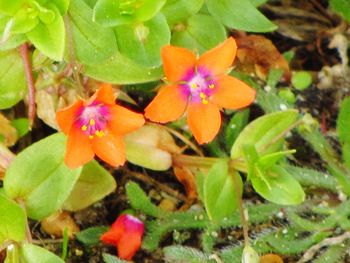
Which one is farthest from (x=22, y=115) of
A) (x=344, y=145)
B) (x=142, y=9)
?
(x=344, y=145)

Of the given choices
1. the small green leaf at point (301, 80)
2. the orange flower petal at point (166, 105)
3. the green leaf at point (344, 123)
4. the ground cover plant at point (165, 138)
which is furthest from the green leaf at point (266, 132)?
the small green leaf at point (301, 80)

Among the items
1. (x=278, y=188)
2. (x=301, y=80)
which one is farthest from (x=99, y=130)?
(x=301, y=80)

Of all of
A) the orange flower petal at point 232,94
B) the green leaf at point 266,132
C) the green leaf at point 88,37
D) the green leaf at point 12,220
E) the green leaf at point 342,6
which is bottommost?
the green leaf at point 266,132

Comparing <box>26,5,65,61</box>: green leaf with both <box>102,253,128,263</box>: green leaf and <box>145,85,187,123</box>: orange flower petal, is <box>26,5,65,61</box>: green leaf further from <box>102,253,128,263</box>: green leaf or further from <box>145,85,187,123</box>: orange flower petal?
<box>102,253,128,263</box>: green leaf

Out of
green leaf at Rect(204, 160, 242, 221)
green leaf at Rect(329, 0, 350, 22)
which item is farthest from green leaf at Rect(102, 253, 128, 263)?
green leaf at Rect(329, 0, 350, 22)

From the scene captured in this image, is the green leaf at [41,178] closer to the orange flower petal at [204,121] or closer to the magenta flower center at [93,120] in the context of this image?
the magenta flower center at [93,120]

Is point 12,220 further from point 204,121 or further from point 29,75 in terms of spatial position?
point 204,121
